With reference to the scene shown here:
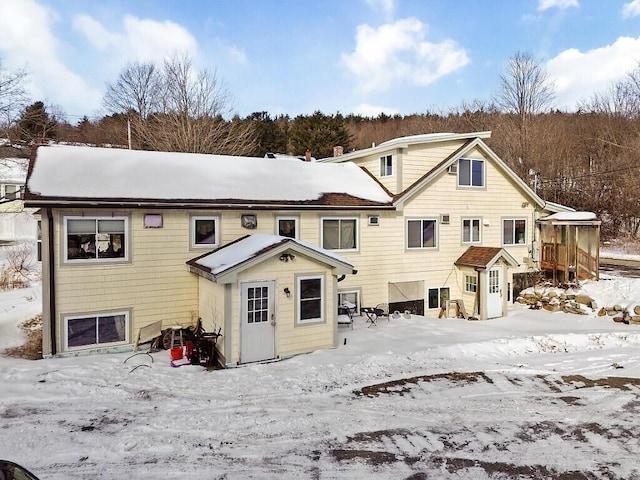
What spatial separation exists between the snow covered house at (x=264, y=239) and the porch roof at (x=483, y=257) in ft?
0.21

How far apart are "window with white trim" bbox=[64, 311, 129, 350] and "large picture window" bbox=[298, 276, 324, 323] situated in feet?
15.7

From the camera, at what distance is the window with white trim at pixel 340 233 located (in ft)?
47.8

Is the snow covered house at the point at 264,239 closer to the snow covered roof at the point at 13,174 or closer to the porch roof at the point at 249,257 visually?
the porch roof at the point at 249,257

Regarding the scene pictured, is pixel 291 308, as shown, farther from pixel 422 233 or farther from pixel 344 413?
pixel 422 233

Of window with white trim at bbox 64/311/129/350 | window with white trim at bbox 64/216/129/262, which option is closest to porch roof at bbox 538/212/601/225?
window with white trim at bbox 64/216/129/262

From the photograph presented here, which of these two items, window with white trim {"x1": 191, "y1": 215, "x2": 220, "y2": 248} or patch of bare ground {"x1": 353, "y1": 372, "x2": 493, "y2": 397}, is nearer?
patch of bare ground {"x1": 353, "y1": 372, "x2": 493, "y2": 397}

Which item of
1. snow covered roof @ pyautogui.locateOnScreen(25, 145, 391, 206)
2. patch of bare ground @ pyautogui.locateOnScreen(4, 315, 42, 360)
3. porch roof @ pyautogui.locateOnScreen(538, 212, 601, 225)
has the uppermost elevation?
snow covered roof @ pyautogui.locateOnScreen(25, 145, 391, 206)

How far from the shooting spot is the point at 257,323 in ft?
33.3

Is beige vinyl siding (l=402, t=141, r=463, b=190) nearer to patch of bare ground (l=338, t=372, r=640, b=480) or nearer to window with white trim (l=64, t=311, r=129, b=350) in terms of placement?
patch of bare ground (l=338, t=372, r=640, b=480)

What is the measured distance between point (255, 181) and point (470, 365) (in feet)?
28.6

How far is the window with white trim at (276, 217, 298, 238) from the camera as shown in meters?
13.7

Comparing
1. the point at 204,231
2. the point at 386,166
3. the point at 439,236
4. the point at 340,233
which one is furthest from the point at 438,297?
the point at 204,231

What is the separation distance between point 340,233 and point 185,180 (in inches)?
216

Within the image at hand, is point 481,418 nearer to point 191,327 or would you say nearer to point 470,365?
point 470,365
